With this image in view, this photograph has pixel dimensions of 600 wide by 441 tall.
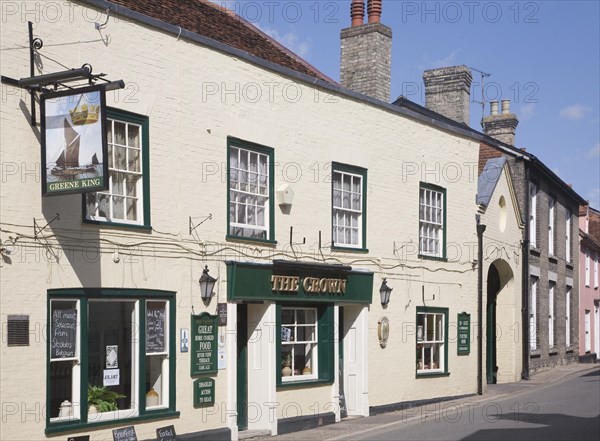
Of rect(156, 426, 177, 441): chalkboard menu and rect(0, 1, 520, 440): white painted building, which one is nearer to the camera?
rect(0, 1, 520, 440): white painted building

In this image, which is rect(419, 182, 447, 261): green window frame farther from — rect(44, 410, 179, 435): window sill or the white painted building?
rect(44, 410, 179, 435): window sill

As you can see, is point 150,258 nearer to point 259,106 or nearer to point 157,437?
point 157,437

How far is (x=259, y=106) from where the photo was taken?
1557 cm

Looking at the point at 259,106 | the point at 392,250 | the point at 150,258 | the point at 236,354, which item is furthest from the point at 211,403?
the point at 392,250

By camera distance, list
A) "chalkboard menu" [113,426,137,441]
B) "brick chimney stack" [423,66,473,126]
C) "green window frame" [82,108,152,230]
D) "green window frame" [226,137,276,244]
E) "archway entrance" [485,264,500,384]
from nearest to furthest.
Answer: "chalkboard menu" [113,426,137,441], "green window frame" [82,108,152,230], "green window frame" [226,137,276,244], "archway entrance" [485,264,500,384], "brick chimney stack" [423,66,473,126]

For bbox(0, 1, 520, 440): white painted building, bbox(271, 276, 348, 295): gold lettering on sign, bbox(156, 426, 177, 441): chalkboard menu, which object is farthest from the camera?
bbox(271, 276, 348, 295): gold lettering on sign

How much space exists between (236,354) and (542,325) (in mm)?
16560

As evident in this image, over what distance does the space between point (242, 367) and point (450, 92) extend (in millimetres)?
17059

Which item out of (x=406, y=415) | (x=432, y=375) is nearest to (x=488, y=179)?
(x=432, y=375)

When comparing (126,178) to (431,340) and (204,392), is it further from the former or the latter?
(431,340)

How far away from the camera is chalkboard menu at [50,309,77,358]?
38.8ft

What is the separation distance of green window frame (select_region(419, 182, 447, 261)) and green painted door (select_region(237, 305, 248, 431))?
581 cm

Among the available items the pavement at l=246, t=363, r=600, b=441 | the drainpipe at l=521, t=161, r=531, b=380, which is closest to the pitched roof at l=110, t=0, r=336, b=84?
the pavement at l=246, t=363, r=600, b=441

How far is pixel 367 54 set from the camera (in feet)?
72.1
